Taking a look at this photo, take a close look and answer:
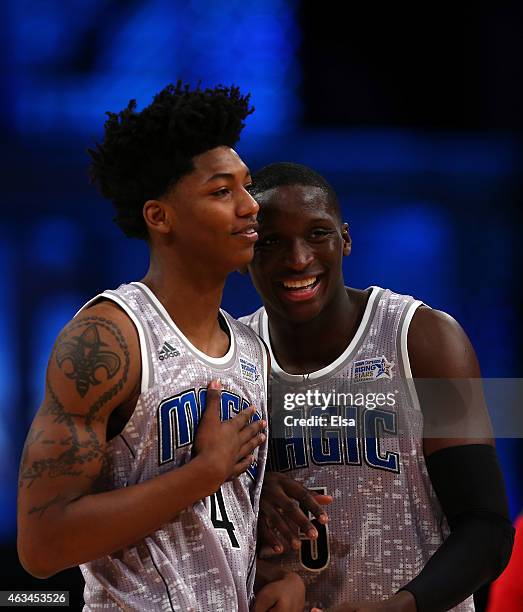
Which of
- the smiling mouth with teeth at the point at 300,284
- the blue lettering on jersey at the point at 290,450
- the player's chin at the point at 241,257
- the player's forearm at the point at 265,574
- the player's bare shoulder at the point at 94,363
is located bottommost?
the player's forearm at the point at 265,574

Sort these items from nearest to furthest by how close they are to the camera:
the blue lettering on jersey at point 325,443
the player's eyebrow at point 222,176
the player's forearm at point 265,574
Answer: the player's eyebrow at point 222,176 → the player's forearm at point 265,574 → the blue lettering on jersey at point 325,443

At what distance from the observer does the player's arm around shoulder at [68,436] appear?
1966 millimetres

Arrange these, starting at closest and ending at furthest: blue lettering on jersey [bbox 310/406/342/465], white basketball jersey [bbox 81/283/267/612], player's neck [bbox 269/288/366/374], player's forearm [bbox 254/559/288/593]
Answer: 1. white basketball jersey [bbox 81/283/267/612]
2. player's forearm [bbox 254/559/288/593]
3. blue lettering on jersey [bbox 310/406/342/465]
4. player's neck [bbox 269/288/366/374]

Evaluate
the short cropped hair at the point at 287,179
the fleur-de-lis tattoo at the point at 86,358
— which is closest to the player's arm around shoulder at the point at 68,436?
A: the fleur-de-lis tattoo at the point at 86,358

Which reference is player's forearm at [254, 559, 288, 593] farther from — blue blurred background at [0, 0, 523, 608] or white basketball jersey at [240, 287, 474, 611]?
blue blurred background at [0, 0, 523, 608]

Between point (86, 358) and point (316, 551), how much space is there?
2.98ft

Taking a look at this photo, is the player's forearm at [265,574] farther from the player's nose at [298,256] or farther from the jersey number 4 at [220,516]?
the player's nose at [298,256]

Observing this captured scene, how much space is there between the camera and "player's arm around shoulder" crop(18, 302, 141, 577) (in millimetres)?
1966

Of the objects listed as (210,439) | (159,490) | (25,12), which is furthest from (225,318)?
(25,12)

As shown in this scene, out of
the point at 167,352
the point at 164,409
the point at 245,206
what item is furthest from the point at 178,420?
the point at 245,206

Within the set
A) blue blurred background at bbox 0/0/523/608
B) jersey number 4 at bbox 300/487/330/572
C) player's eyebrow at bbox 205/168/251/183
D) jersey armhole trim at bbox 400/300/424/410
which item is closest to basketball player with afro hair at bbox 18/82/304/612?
player's eyebrow at bbox 205/168/251/183

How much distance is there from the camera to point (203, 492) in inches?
81.2

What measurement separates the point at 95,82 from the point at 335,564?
265cm

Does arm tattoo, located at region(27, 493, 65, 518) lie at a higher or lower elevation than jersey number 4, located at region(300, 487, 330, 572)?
higher
